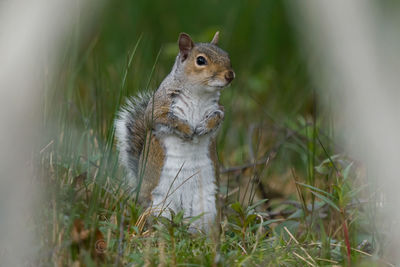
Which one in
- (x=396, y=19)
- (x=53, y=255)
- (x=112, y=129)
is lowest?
(x=53, y=255)

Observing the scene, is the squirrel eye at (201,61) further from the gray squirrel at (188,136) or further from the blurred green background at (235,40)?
the blurred green background at (235,40)

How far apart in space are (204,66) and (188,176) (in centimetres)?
43

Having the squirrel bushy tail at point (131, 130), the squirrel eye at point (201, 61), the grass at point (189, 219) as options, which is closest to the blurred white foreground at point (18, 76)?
the grass at point (189, 219)

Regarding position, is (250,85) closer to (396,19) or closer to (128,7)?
(128,7)

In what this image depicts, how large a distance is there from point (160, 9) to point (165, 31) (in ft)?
1.18

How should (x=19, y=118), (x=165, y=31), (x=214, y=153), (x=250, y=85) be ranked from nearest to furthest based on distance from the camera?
(x=19, y=118) → (x=214, y=153) → (x=250, y=85) → (x=165, y=31)

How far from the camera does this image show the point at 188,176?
2.04 metres

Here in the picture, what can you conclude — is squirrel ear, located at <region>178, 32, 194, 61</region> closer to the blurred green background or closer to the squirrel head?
the squirrel head

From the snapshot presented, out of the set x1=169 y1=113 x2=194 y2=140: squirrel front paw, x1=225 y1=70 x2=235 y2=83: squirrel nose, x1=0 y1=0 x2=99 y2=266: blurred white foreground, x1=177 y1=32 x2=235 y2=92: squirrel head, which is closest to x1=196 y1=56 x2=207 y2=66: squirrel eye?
x1=177 y1=32 x2=235 y2=92: squirrel head

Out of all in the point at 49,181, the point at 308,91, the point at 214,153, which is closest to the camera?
the point at 49,181

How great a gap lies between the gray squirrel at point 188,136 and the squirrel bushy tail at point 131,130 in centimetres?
10

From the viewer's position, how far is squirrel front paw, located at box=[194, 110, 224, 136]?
2.06 m

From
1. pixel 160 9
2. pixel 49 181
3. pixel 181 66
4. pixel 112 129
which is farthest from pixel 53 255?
pixel 160 9

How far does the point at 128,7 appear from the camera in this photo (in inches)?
206
